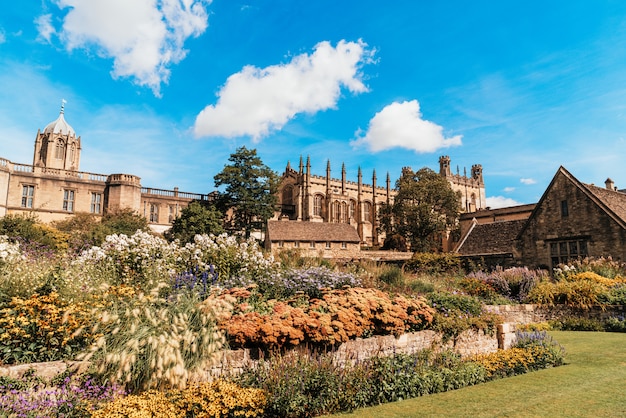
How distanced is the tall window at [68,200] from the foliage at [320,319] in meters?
44.4

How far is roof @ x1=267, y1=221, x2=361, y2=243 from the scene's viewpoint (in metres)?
38.1

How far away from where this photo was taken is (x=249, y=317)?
22.5 ft

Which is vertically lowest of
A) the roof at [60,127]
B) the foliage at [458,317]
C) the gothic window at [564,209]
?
the foliage at [458,317]

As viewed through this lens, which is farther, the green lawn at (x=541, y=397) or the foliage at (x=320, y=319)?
the foliage at (x=320, y=319)

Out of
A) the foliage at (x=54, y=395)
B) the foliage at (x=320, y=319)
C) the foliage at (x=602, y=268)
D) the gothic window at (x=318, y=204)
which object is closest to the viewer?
the foliage at (x=54, y=395)

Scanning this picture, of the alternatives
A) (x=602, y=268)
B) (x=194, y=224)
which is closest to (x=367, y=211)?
(x=194, y=224)

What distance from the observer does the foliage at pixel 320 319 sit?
21.2ft

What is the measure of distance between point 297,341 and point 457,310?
4.56m

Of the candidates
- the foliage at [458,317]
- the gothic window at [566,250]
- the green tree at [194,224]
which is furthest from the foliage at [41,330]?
the green tree at [194,224]

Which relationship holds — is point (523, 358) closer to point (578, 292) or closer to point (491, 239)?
point (578, 292)

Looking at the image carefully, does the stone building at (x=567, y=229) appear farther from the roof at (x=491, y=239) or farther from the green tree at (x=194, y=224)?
the green tree at (x=194, y=224)

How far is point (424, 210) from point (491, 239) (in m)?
19.1

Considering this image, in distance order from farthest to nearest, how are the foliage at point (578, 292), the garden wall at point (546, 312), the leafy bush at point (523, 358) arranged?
the foliage at point (578, 292) → the garden wall at point (546, 312) → the leafy bush at point (523, 358)

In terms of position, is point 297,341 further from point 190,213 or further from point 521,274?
point 190,213
